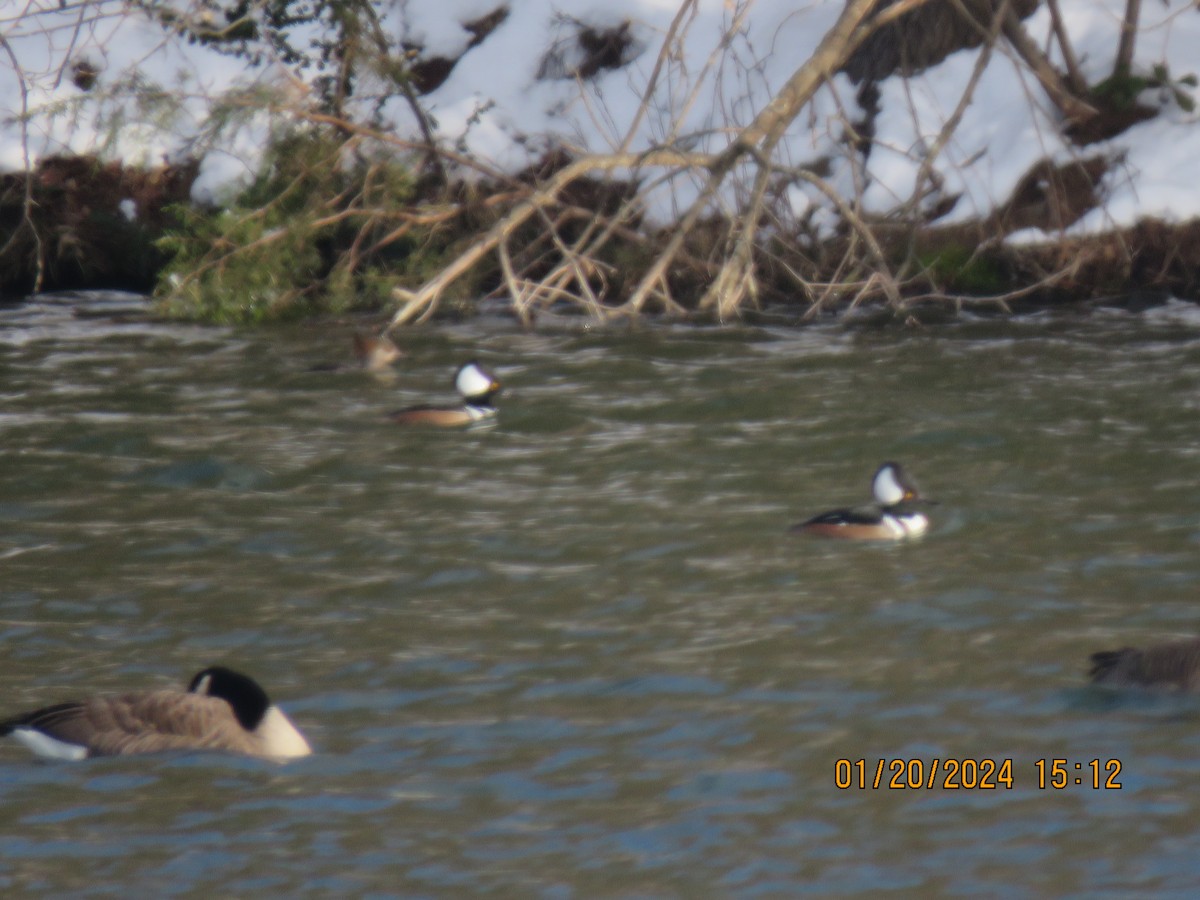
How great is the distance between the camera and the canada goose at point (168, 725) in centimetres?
650

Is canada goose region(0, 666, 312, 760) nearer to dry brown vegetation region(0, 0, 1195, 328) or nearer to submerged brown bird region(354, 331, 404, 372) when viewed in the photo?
submerged brown bird region(354, 331, 404, 372)

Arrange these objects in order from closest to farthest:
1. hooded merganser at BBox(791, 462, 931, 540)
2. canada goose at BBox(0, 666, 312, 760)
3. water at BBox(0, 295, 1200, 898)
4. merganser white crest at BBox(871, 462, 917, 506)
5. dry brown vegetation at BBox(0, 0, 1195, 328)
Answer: water at BBox(0, 295, 1200, 898) < canada goose at BBox(0, 666, 312, 760) < hooded merganser at BBox(791, 462, 931, 540) < merganser white crest at BBox(871, 462, 917, 506) < dry brown vegetation at BBox(0, 0, 1195, 328)

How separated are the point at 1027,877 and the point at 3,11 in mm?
23432

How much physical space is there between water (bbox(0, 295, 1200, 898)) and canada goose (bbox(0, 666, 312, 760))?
9cm

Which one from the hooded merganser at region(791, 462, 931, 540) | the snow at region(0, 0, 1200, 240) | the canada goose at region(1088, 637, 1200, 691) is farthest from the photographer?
the snow at region(0, 0, 1200, 240)

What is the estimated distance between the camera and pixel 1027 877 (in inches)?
213

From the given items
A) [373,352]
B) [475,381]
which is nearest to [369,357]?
[373,352]

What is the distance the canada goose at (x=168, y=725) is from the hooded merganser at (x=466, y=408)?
6245mm

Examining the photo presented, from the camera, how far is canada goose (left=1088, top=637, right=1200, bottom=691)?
6.84m

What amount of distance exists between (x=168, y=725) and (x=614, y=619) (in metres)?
2.22

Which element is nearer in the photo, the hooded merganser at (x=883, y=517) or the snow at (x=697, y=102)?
the hooded merganser at (x=883, y=517)

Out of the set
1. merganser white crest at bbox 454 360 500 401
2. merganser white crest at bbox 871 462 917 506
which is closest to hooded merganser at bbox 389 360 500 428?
merganser white crest at bbox 454 360 500 401

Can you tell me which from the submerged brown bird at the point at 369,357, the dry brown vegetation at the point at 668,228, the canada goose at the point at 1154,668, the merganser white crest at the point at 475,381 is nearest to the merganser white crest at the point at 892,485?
the canada goose at the point at 1154,668

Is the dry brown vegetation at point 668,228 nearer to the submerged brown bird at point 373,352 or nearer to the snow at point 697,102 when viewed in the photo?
the snow at point 697,102
